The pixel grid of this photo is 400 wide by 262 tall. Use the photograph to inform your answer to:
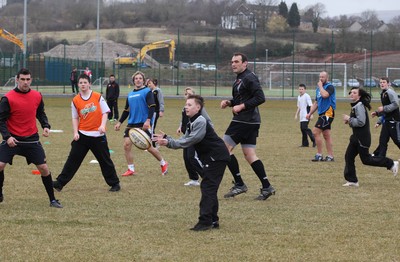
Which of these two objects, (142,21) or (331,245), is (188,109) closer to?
Answer: (331,245)

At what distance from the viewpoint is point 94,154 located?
37.5 feet

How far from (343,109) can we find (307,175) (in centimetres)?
2637

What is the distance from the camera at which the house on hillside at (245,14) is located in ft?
297

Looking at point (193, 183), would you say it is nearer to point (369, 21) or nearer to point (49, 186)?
point (49, 186)

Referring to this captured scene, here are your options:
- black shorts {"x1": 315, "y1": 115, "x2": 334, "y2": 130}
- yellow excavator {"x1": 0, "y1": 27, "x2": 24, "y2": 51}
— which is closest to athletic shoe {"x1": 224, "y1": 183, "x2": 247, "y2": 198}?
black shorts {"x1": 315, "y1": 115, "x2": 334, "y2": 130}


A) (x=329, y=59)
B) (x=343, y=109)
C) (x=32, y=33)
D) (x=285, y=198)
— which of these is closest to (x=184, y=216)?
(x=285, y=198)

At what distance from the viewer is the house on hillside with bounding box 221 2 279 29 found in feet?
297

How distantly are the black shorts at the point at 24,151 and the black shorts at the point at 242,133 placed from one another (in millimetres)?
2646

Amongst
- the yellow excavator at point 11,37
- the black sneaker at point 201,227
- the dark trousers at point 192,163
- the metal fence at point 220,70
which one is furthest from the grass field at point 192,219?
the yellow excavator at point 11,37

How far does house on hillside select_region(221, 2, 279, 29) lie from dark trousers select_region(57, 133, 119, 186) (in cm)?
7833

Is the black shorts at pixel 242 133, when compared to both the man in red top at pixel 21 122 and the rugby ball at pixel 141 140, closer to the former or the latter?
the rugby ball at pixel 141 140

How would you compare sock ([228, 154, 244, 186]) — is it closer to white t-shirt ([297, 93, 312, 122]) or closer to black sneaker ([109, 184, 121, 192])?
black sneaker ([109, 184, 121, 192])

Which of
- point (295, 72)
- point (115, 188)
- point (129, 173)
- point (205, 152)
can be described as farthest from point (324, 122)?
point (295, 72)

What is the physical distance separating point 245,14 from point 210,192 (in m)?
87.3
